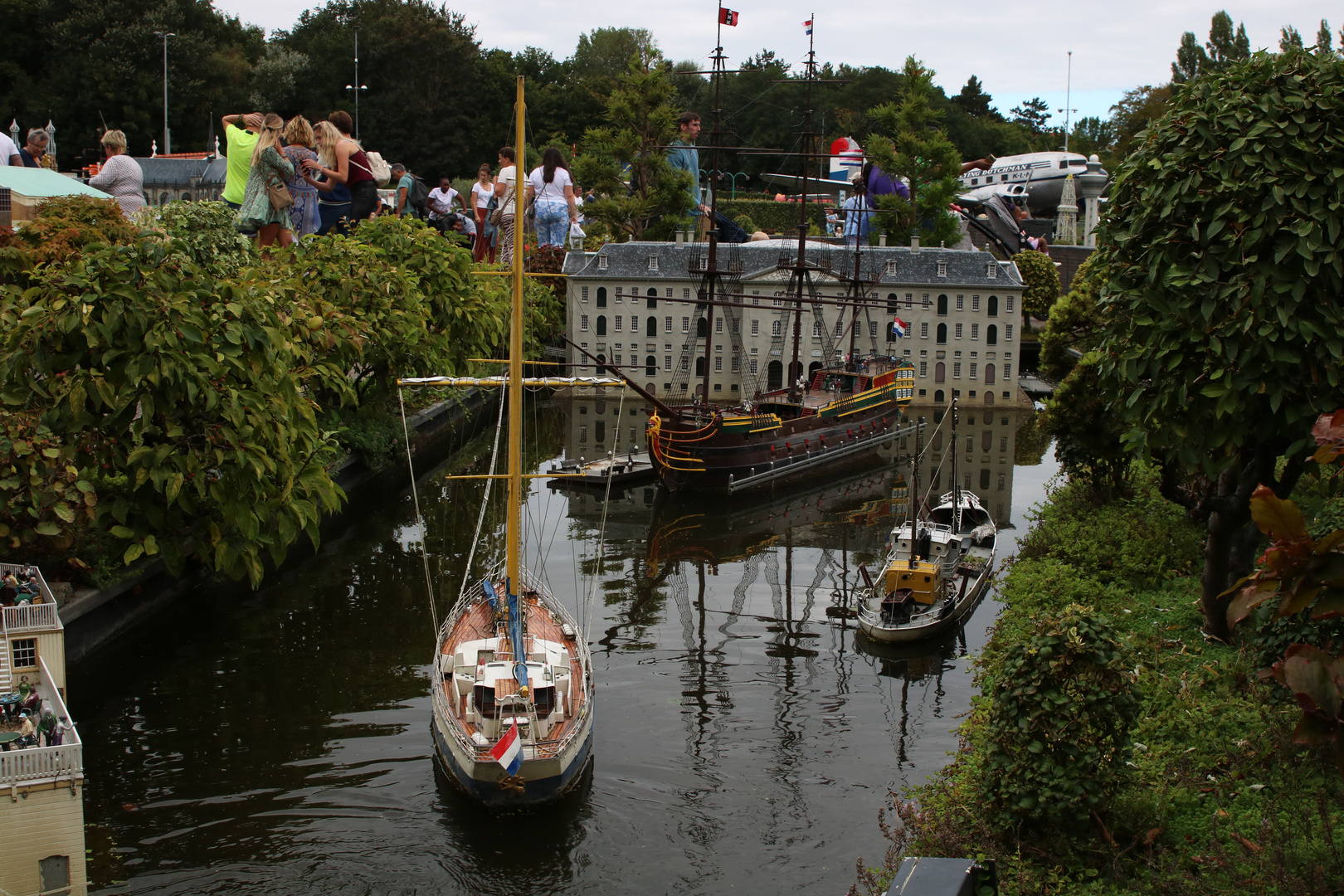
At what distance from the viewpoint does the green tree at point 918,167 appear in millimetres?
77750

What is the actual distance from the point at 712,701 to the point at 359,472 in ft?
66.3

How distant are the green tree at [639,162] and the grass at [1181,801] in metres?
56.6

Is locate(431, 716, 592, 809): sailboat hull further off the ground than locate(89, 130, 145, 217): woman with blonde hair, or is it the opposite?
locate(89, 130, 145, 217): woman with blonde hair

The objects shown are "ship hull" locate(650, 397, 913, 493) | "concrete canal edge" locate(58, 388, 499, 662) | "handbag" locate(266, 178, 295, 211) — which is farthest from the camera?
"ship hull" locate(650, 397, 913, 493)

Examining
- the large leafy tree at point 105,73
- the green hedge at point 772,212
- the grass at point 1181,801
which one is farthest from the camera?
the green hedge at point 772,212

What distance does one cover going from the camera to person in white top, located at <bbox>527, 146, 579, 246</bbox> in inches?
2250

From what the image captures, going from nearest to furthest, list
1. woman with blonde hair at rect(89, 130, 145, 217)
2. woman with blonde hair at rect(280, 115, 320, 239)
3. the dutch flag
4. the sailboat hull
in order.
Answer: the dutch flag
the sailboat hull
woman with blonde hair at rect(89, 130, 145, 217)
woman with blonde hair at rect(280, 115, 320, 239)

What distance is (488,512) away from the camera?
1618 inches

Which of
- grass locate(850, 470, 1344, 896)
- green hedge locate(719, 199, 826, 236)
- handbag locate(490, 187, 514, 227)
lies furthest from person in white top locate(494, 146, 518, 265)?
green hedge locate(719, 199, 826, 236)

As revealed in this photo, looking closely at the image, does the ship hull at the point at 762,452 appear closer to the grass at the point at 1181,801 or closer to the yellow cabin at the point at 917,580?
the yellow cabin at the point at 917,580

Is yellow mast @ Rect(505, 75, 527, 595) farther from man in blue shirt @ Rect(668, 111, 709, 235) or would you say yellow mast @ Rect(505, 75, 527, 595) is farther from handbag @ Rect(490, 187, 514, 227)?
man in blue shirt @ Rect(668, 111, 709, 235)

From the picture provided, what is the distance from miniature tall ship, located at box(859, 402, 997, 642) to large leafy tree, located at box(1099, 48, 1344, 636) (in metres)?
7.45

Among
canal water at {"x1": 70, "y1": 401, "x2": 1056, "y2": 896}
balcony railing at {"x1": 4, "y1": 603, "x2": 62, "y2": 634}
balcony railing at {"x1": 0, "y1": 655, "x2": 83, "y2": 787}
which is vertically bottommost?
canal water at {"x1": 70, "y1": 401, "x2": 1056, "y2": 896}

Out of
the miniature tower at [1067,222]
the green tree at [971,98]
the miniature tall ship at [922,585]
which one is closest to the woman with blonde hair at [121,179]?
the miniature tall ship at [922,585]
